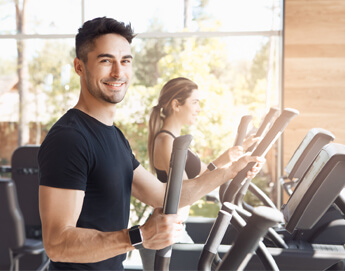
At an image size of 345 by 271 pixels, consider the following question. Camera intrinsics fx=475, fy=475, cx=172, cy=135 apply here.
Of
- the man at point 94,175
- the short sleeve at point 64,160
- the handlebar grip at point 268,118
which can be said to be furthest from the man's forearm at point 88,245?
the handlebar grip at point 268,118

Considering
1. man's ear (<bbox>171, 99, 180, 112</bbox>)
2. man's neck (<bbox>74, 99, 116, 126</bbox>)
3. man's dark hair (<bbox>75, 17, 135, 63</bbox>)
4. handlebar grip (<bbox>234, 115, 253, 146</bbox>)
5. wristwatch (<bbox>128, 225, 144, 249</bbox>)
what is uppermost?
man's dark hair (<bbox>75, 17, 135, 63</bbox>)

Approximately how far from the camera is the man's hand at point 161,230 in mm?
977

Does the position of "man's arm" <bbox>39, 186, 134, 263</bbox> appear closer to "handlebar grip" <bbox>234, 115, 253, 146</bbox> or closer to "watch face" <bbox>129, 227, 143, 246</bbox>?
"watch face" <bbox>129, 227, 143, 246</bbox>

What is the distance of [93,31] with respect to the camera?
53.4 inches

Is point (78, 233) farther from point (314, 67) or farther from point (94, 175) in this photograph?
point (314, 67)

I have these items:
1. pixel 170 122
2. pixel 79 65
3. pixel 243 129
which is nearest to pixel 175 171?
pixel 79 65

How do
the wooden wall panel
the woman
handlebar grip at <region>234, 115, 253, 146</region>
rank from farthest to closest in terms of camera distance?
the wooden wall panel, the woman, handlebar grip at <region>234, 115, 253, 146</region>

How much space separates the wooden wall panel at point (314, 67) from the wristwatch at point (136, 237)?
2.86 metres

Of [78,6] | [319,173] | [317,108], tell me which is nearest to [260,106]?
[317,108]

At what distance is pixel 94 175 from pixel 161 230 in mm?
338

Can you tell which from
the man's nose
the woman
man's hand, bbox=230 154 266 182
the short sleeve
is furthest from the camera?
the woman

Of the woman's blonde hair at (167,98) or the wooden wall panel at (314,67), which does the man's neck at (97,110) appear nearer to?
the woman's blonde hair at (167,98)

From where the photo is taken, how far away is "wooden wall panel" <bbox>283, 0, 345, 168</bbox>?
144 inches

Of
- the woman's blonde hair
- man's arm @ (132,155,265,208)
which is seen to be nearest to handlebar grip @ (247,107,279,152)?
man's arm @ (132,155,265,208)
